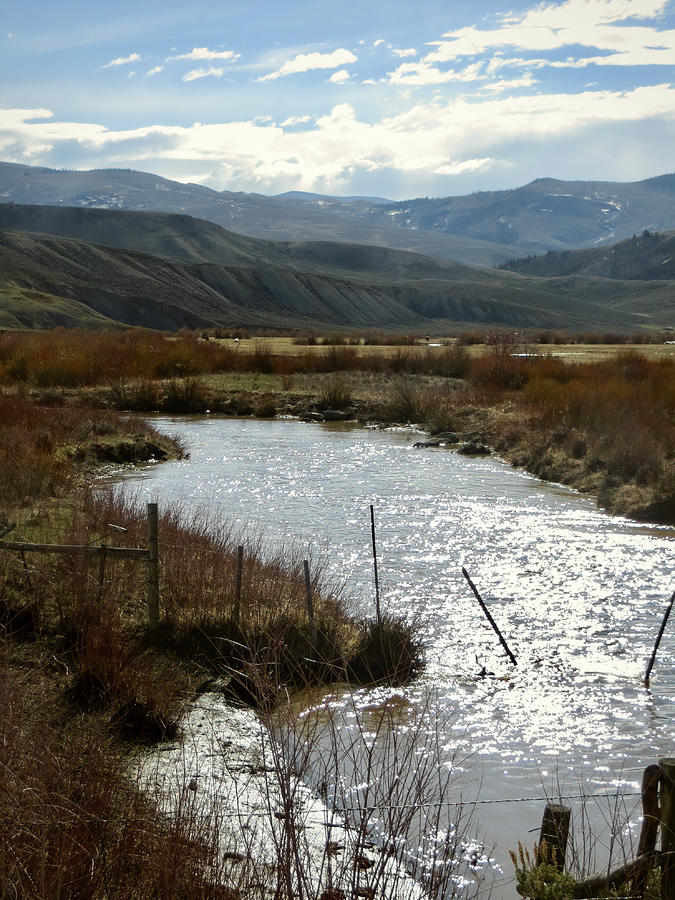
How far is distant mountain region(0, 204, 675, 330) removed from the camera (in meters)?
102

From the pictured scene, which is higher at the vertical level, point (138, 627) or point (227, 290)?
point (227, 290)

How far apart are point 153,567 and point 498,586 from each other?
539 centimetres

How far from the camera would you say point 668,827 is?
437 cm

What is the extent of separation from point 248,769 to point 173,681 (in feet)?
4.78

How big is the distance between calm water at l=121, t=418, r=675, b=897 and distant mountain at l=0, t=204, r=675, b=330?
2288 inches

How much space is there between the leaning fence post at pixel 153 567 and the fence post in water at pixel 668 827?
5.53 m

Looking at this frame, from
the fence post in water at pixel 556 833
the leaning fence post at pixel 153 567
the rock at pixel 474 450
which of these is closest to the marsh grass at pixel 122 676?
the leaning fence post at pixel 153 567

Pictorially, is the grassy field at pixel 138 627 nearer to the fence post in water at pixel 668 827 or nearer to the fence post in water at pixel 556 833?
the fence post in water at pixel 556 833

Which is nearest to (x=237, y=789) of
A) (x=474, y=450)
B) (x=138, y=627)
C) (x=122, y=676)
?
(x=122, y=676)

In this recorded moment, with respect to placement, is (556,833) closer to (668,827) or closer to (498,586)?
(668,827)

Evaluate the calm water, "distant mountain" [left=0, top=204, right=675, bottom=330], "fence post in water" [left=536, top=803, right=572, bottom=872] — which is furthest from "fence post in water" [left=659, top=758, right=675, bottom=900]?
"distant mountain" [left=0, top=204, right=675, bottom=330]

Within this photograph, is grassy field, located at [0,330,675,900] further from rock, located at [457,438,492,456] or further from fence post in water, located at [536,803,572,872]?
fence post in water, located at [536,803,572,872]

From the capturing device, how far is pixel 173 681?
8.09 metres

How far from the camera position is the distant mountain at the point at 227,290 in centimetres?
10250
